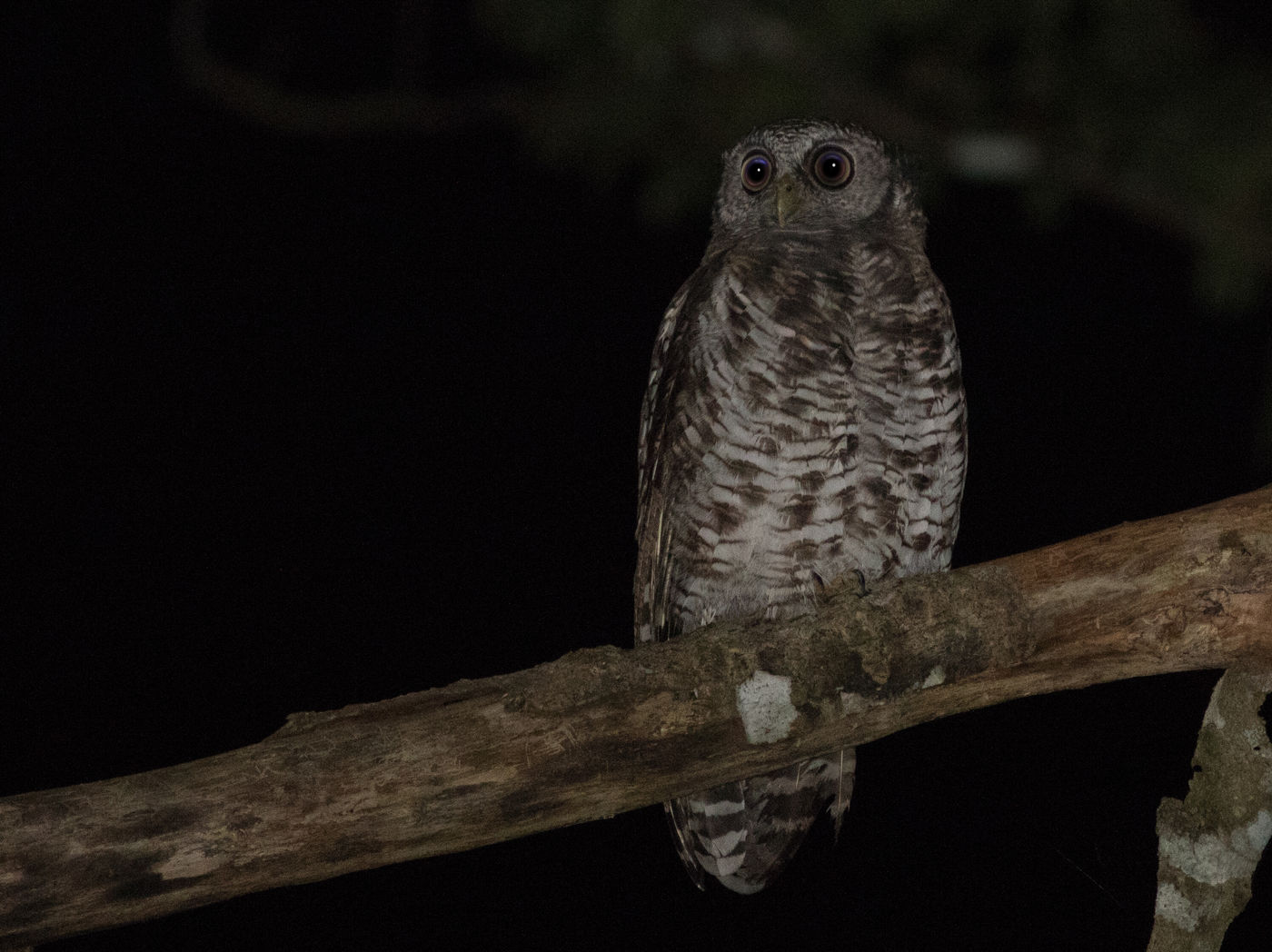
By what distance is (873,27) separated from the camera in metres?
3.93

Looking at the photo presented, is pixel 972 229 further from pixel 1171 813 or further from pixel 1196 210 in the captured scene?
pixel 1171 813

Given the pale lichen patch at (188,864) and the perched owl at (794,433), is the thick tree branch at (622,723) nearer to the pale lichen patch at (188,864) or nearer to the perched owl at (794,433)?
the pale lichen patch at (188,864)

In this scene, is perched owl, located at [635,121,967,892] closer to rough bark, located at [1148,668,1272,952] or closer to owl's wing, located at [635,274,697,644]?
owl's wing, located at [635,274,697,644]

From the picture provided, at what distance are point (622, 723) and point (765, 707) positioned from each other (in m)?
0.27

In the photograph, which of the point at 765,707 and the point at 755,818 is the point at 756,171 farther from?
the point at 755,818

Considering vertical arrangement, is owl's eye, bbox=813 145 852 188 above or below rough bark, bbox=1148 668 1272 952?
above

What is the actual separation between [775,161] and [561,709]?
64.4 inches

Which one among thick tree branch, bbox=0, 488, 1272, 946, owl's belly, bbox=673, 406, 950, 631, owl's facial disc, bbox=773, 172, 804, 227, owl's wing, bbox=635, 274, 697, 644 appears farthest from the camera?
owl's facial disc, bbox=773, 172, 804, 227

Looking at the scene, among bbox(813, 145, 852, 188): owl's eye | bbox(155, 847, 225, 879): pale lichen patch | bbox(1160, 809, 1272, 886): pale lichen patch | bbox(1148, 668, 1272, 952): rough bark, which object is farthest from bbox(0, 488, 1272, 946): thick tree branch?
bbox(813, 145, 852, 188): owl's eye

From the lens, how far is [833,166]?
114 inches

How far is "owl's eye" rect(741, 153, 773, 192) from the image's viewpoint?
294cm

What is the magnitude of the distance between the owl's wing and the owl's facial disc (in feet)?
0.88

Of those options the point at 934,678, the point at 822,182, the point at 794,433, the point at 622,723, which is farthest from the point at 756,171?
the point at 622,723

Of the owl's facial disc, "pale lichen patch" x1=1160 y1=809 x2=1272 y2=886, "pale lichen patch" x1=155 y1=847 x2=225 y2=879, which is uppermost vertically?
the owl's facial disc
